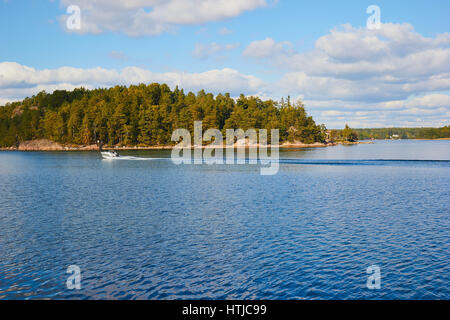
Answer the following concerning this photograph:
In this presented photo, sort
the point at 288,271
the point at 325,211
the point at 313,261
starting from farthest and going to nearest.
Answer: the point at 325,211 → the point at 313,261 → the point at 288,271

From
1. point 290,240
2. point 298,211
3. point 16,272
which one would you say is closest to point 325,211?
point 298,211

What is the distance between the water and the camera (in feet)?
66.5

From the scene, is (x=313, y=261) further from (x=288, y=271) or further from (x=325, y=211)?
(x=325, y=211)

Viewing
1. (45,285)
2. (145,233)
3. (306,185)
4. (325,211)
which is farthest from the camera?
(306,185)

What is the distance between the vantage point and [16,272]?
22516 millimetres

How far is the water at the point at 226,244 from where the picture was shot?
20.3m

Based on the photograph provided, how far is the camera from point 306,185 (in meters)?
62.9

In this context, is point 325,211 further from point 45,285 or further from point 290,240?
point 45,285

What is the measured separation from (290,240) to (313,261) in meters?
5.00

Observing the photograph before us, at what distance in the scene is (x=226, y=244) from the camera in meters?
28.3

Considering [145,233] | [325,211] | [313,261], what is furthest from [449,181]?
[145,233]
